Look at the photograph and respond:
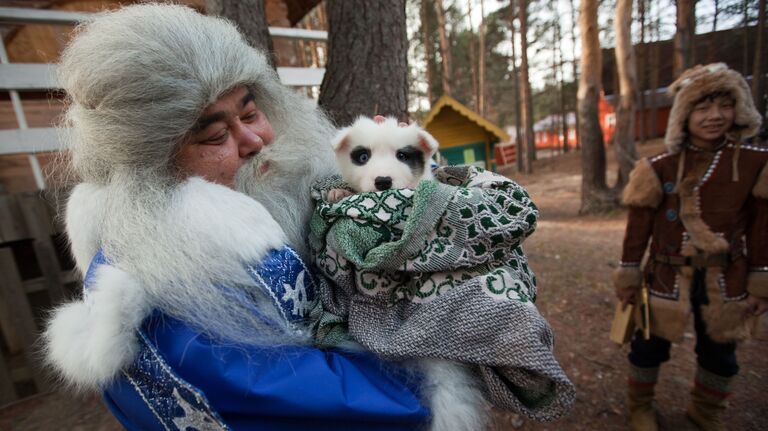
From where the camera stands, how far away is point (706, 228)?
92.3 inches

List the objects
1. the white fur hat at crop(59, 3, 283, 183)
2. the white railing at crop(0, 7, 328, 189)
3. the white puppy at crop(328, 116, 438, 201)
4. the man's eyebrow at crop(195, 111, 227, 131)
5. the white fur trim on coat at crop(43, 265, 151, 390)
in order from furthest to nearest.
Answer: the white railing at crop(0, 7, 328, 189)
the white puppy at crop(328, 116, 438, 201)
the man's eyebrow at crop(195, 111, 227, 131)
the white fur hat at crop(59, 3, 283, 183)
the white fur trim on coat at crop(43, 265, 151, 390)

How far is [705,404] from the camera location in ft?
8.66

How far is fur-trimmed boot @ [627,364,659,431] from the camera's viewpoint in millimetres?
2721

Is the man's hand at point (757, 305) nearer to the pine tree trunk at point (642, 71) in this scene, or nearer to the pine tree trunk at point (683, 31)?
the pine tree trunk at point (683, 31)

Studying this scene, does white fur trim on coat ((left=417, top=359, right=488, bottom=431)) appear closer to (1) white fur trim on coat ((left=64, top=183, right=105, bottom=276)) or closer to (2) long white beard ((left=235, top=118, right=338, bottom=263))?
(2) long white beard ((left=235, top=118, right=338, bottom=263))

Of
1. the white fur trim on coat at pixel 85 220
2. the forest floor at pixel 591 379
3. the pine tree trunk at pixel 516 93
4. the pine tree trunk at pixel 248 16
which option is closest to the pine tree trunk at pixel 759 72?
the pine tree trunk at pixel 516 93

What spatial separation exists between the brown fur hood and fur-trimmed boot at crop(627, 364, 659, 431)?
159 cm

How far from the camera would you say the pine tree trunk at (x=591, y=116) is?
827 centimetres

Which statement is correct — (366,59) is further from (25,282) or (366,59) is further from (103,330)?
(25,282)

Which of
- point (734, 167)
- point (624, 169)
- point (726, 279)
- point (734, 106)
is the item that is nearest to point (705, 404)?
point (726, 279)

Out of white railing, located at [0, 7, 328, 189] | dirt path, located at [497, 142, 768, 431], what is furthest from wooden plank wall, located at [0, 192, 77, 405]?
dirt path, located at [497, 142, 768, 431]

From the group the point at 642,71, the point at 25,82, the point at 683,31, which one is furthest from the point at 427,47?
the point at 25,82

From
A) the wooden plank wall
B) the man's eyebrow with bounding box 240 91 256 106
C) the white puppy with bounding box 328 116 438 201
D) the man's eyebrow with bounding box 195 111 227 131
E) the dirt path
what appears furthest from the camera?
the wooden plank wall

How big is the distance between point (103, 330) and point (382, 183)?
0.96 meters
